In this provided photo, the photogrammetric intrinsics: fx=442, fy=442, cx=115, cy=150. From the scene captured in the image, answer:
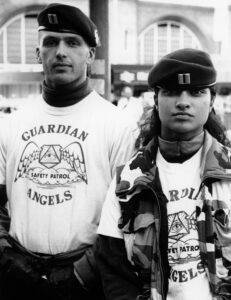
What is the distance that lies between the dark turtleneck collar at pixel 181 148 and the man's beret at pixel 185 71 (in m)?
0.23

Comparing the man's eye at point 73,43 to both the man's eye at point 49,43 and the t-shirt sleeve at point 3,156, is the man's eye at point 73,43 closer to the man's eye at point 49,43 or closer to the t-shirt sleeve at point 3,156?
the man's eye at point 49,43

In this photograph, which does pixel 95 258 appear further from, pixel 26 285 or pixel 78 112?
pixel 78 112

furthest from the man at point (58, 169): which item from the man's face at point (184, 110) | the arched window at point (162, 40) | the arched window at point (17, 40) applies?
the arched window at point (162, 40)

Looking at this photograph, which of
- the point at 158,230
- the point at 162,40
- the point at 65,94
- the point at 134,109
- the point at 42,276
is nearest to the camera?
the point at 158,230

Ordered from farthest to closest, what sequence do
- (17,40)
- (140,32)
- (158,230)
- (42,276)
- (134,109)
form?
1. (140,32)
2. (17,40)
3. (134,109)
4. (42,276)
5. (158,230)

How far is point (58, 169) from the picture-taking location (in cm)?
214

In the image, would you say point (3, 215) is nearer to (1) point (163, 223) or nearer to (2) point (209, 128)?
(1) point (163, 223)

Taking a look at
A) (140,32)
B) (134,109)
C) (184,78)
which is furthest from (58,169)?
(140,32)

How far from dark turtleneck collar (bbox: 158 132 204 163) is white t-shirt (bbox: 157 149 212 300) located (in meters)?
0.05

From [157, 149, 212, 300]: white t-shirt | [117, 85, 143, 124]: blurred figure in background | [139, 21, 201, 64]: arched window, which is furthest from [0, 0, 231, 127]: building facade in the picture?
[157, 149, 212, 300]: white t-shirt

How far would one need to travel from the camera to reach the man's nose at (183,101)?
178 cm

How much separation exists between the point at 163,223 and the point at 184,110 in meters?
0.46

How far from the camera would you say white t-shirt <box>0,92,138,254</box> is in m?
2.10

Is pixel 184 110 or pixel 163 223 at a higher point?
pixel 184 110
